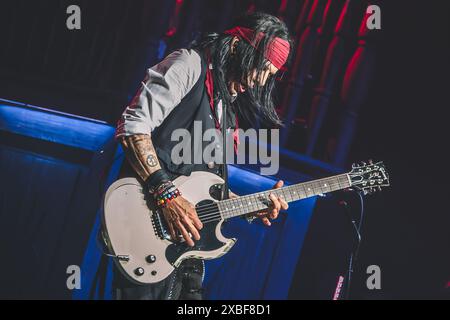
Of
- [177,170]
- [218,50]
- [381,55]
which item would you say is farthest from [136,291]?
[381,55]

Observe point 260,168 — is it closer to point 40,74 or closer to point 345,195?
point 345,195

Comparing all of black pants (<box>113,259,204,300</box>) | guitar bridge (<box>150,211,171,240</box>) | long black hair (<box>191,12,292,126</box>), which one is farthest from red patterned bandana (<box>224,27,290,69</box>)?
black pants (<box>113,259,204,300</box>)

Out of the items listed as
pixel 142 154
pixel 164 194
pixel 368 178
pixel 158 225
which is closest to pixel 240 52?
pixel 142 154

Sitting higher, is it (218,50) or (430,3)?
(430,3)

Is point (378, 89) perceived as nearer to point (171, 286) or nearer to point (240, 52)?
point (240, 52)

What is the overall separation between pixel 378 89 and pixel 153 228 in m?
3.02

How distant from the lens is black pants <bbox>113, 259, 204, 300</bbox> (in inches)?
85.8

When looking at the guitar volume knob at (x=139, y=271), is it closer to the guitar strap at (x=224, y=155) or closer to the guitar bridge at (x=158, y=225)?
the guitar bridge at (x=158, y=225)

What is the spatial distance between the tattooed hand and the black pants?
0.21 m

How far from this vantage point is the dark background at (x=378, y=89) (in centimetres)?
400

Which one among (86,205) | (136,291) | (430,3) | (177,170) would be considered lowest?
(86,205)

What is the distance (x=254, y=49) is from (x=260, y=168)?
1.50 meters

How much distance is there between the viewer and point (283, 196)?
2.70 metres

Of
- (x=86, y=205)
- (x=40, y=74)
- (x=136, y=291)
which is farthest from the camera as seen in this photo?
(x=40, y=74)
